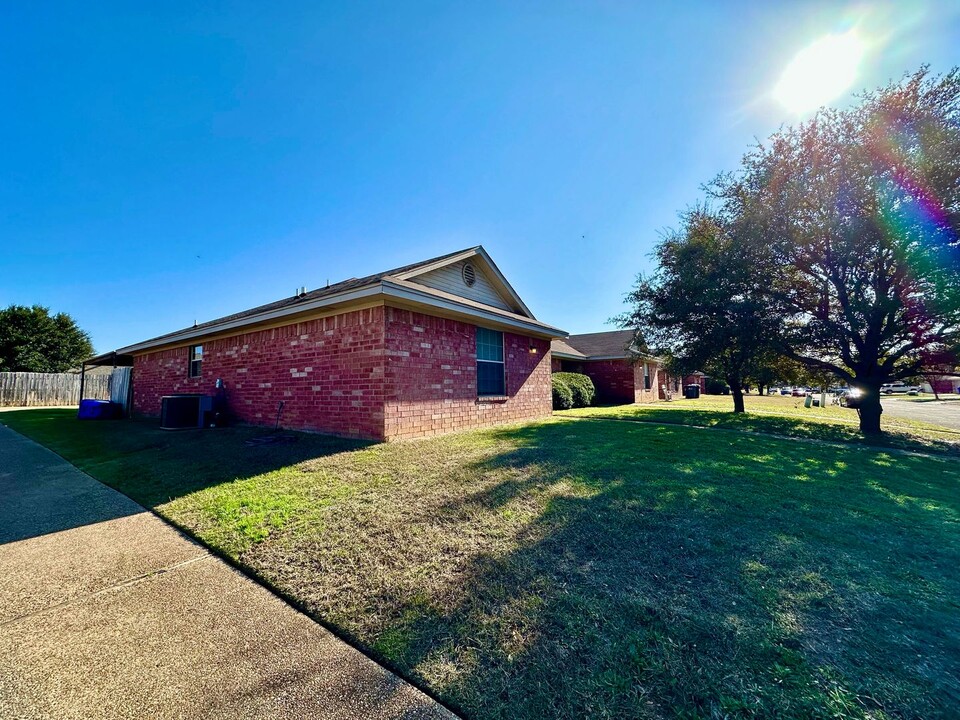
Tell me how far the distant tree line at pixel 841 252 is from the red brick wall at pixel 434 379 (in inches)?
256

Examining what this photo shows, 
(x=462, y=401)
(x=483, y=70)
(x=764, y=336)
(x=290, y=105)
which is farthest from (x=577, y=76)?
(x=764, y=336)

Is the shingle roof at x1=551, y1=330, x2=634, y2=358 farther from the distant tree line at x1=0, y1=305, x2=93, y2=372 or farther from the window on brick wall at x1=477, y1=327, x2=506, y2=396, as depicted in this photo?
the distant tree line at x1=0, y1=305, x2=93, y2=372

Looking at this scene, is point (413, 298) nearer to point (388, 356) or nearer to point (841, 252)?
point (388, 356)

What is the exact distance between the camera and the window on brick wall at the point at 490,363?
389 inches

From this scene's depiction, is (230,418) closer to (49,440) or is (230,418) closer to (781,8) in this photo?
(49,440)

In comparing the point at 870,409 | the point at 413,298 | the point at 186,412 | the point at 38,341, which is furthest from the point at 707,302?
the point at 38,341

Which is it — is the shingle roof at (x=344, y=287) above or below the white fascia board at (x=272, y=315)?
above

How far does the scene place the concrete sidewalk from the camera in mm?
1681

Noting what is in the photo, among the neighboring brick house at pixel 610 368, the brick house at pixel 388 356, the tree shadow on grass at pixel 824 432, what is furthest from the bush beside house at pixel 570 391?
the tree shadow on grass at pixel 824 432

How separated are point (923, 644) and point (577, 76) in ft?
31.6

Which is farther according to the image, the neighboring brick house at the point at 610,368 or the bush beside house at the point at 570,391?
the neighboring brick house at the point at 610,368

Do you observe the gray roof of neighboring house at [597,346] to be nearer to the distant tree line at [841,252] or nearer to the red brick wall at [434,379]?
the distant tree line at [841,252]

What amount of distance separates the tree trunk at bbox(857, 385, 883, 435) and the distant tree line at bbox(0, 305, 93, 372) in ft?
155

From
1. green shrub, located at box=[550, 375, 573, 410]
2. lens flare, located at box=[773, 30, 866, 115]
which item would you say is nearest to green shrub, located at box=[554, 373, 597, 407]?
green shrub, located at box=[550, 375, 573, 410]
